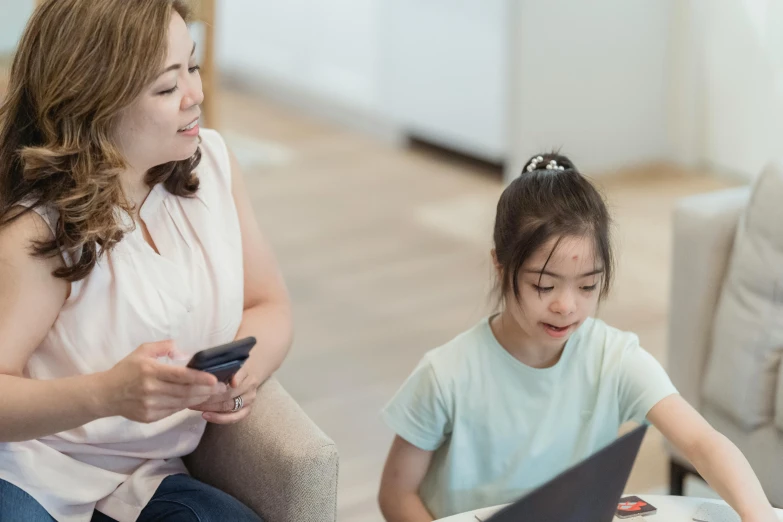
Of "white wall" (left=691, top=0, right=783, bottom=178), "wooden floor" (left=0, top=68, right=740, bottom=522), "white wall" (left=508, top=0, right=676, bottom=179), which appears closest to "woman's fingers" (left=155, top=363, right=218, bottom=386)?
"wooden floor" (left=0, top=68, right=740, bottom=522)

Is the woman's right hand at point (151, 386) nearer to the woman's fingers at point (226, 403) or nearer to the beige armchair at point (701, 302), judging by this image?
the woman's fingers at point (226, 403)

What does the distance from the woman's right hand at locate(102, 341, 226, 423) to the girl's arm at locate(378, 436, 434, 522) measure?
1.22 ft

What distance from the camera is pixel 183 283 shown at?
1.69 meters

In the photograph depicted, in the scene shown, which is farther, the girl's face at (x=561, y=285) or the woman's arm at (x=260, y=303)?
the woman's arm at (x=260, y=303)

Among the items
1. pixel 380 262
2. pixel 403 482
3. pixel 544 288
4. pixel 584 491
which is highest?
pixel 544 288

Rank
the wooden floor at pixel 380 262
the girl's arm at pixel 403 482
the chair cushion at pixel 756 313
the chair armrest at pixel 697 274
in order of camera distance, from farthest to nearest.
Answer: the wooden floor at pixel 380 262, the chair armrest at pixel 697 274, the chair cushion at pixel 756 313, the girl's arm at pixel 403 482

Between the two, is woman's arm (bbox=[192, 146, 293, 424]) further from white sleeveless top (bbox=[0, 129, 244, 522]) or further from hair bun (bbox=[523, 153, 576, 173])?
hair bun (bbox=[523, 153, 576, 173])

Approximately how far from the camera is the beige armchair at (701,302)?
2.28 metres

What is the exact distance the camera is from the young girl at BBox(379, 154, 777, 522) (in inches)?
65.3

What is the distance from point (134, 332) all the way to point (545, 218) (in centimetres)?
60

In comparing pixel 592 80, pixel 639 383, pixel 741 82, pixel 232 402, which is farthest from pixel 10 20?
pixel 639 383

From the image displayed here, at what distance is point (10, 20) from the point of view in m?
3.82

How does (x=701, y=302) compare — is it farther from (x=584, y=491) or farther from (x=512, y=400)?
(x=584, y=491)

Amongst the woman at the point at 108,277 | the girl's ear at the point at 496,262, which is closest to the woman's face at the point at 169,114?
the woman at the point at 108,277
